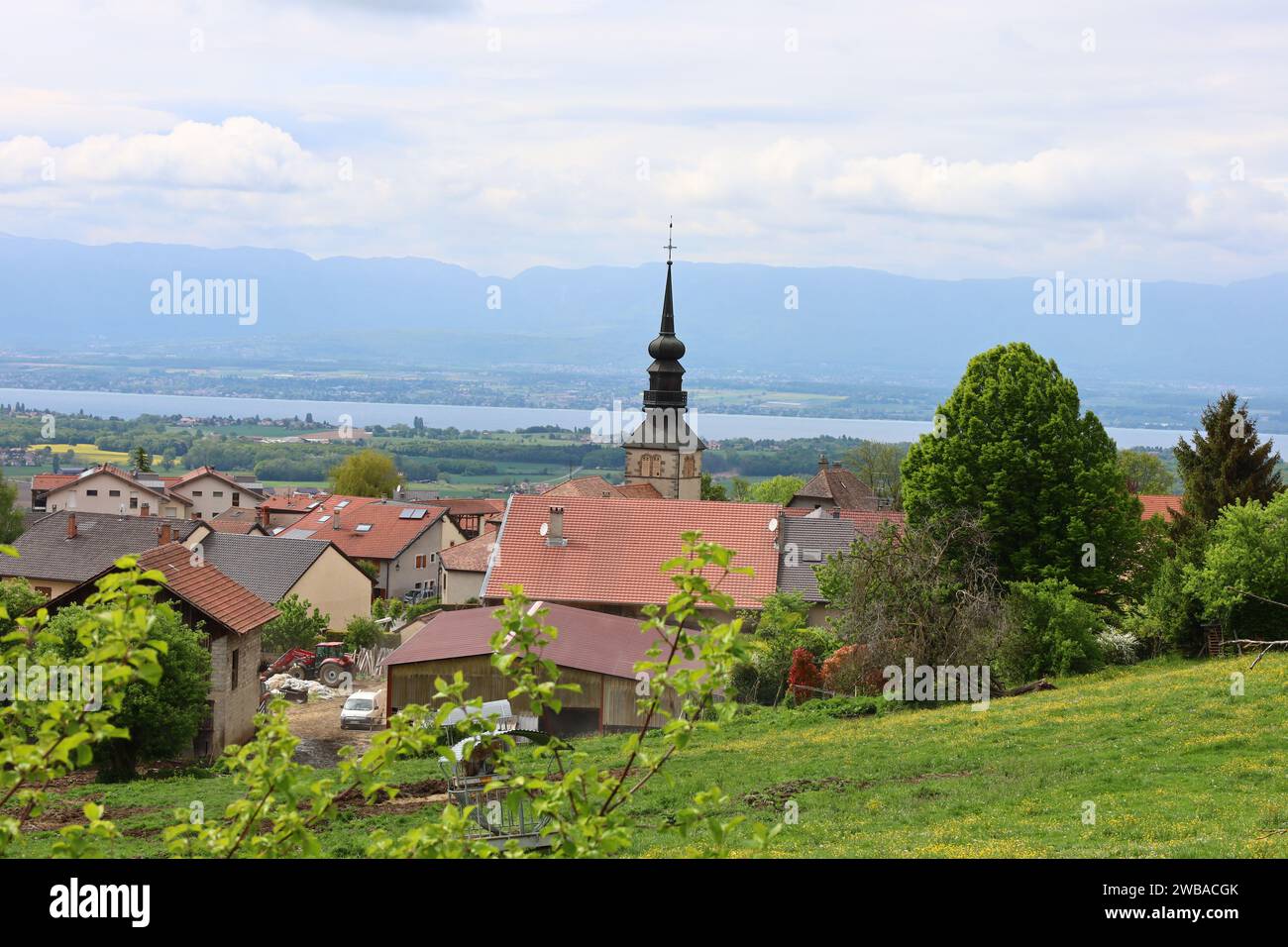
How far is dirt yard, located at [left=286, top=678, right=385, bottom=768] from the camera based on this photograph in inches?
1315

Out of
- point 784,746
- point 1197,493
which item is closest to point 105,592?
point 784,746

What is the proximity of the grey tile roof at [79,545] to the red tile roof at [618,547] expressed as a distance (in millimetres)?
16624

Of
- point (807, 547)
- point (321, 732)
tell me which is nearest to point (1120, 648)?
point (807, 547)

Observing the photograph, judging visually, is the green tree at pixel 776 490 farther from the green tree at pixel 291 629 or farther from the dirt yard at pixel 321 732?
the dirt yard at pixel 321 732

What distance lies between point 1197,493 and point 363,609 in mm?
38069

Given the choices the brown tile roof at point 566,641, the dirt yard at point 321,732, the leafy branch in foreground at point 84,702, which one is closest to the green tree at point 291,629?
the dirt yard at point 321,732

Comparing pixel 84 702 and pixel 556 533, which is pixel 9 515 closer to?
pixel 556 533

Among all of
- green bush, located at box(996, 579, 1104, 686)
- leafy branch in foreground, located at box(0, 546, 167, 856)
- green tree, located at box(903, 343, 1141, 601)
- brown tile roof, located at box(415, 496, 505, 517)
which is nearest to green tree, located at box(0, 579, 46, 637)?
green bush, located at box(996, 579, 1104, 686)

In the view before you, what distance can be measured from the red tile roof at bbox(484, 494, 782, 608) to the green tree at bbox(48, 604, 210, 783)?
1670cm

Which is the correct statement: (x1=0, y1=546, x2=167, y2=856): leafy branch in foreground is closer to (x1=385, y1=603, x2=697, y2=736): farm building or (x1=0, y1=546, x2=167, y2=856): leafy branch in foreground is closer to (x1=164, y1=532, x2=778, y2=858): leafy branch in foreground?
(x1=164, y1=532, x2=778, y2=858): leafy branch in foreground

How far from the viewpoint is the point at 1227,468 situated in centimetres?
4947

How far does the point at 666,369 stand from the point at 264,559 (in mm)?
41867
